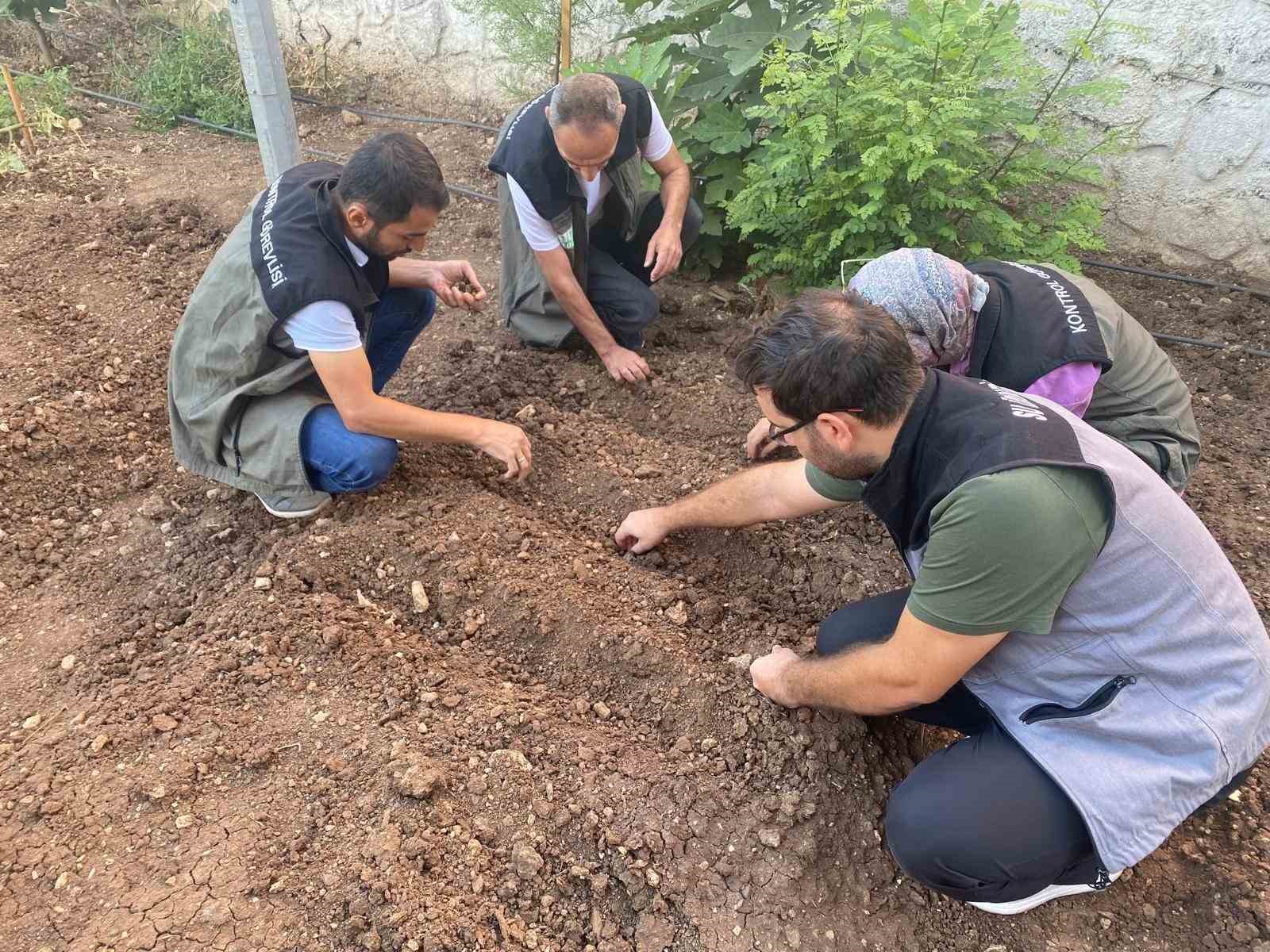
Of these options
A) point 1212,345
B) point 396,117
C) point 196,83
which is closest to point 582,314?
point 1212,345

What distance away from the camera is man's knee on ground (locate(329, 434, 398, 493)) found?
2.60 meters

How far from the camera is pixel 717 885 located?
1915 millimetres

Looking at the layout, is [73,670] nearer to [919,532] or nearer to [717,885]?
[717,885]

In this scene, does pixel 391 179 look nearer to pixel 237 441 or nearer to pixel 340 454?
pixel 340 454

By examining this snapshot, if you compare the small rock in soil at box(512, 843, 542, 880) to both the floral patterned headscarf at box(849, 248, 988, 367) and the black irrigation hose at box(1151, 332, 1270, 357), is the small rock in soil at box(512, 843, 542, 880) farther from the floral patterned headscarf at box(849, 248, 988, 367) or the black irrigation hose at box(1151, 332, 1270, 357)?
the black irrigation hose at box(1151, 332, 1270, 357)

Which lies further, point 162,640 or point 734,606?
point 734,606

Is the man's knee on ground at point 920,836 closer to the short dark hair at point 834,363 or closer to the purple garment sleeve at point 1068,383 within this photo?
the short dark hair at point 834,363

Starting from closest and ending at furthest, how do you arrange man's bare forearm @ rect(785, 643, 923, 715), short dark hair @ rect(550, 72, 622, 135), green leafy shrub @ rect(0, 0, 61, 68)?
man's bare forearm @ rect(785, 643, 923, 715)
short dark hair @ rect(550, 72, 622, 135)
green leafy shrub @ rect(0, 0, 61, 68)

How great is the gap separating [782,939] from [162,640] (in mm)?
1756

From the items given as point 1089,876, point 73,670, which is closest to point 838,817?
point 1089,876

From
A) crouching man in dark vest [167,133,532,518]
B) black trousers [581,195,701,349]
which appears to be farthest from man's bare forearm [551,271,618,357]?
crouching man in dark vest [167,133,532,518]

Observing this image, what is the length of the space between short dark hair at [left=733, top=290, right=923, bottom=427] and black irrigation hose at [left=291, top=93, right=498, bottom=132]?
4274mm

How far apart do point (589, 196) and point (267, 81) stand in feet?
3.89

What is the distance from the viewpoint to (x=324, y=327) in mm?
2318
